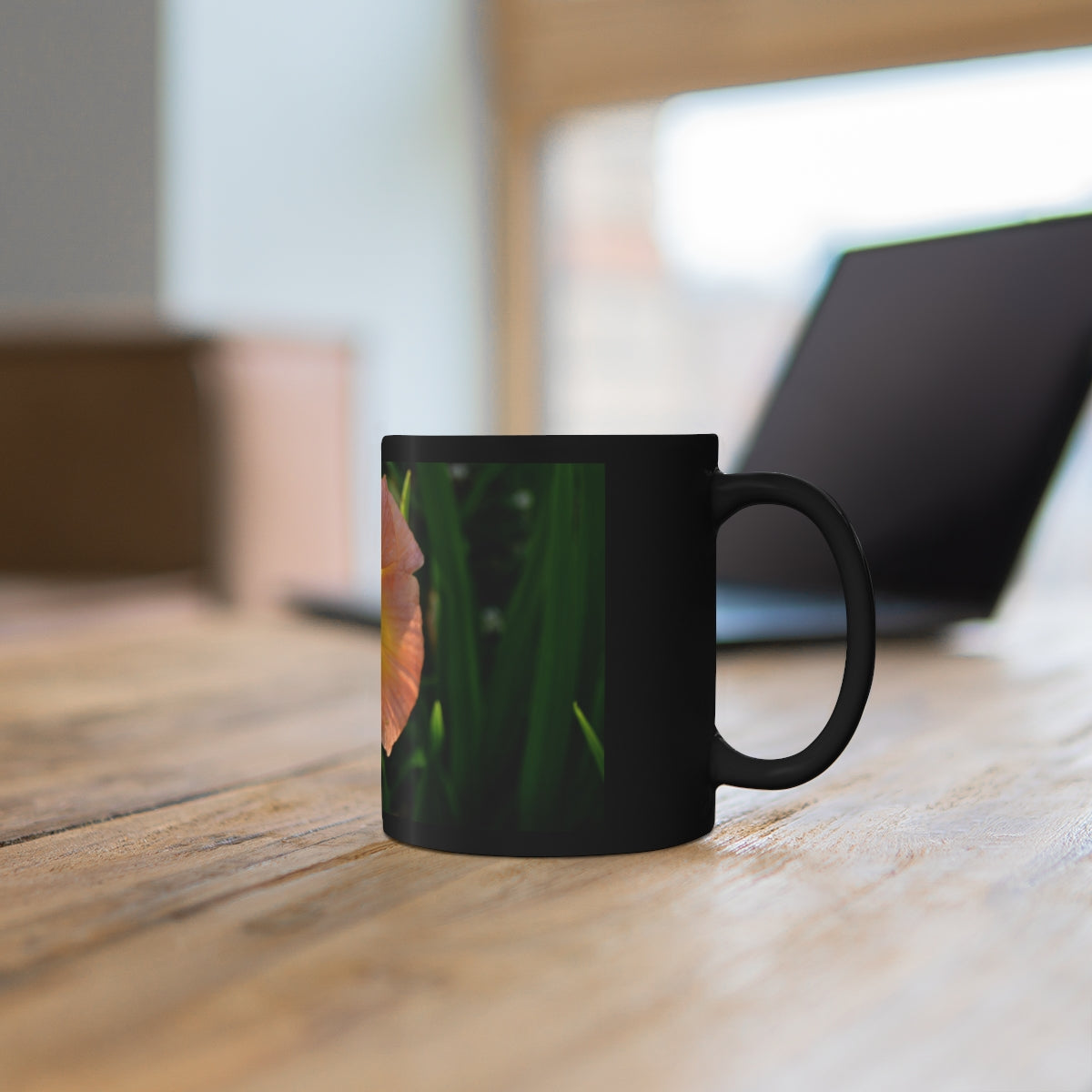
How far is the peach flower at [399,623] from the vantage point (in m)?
0.39

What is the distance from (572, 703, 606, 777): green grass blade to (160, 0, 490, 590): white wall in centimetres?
178

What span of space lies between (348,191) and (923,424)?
1.95 meters

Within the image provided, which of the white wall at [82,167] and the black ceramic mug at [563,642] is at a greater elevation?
the white wall at [82,167]

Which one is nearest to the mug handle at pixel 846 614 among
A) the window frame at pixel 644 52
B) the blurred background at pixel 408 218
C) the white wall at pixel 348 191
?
the blurred background at pixel 408 218

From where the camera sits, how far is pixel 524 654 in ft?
1.22

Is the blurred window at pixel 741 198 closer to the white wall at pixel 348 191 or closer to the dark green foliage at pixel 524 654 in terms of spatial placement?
the white wall at pixel 348 191

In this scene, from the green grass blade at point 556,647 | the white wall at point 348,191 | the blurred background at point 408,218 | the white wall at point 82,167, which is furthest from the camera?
the white wall at point 348,191

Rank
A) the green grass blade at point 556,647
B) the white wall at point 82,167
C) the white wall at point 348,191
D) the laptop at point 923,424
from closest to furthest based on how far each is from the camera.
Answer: the green grass blade at point 556,647 → the laptop at point 923,424 → the white wall at point 82,167 → the white wall at point 348,191

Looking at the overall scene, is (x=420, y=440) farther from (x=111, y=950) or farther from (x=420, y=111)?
(x=420, y=111)

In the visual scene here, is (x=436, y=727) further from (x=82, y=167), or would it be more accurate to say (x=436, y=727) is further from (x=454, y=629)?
(x=82, y=167)

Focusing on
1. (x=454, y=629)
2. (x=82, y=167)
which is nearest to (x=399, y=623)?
(x=454, y=629)

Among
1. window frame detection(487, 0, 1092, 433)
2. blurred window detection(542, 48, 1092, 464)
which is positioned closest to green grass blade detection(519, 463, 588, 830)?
blurred window detection(542, 48, 1092, 464)

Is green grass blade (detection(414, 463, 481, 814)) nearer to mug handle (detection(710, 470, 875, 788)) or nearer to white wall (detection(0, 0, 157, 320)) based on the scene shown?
mug handle (detection(710, 470, 875, 788))

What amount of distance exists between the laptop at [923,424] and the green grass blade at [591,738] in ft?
1.37
